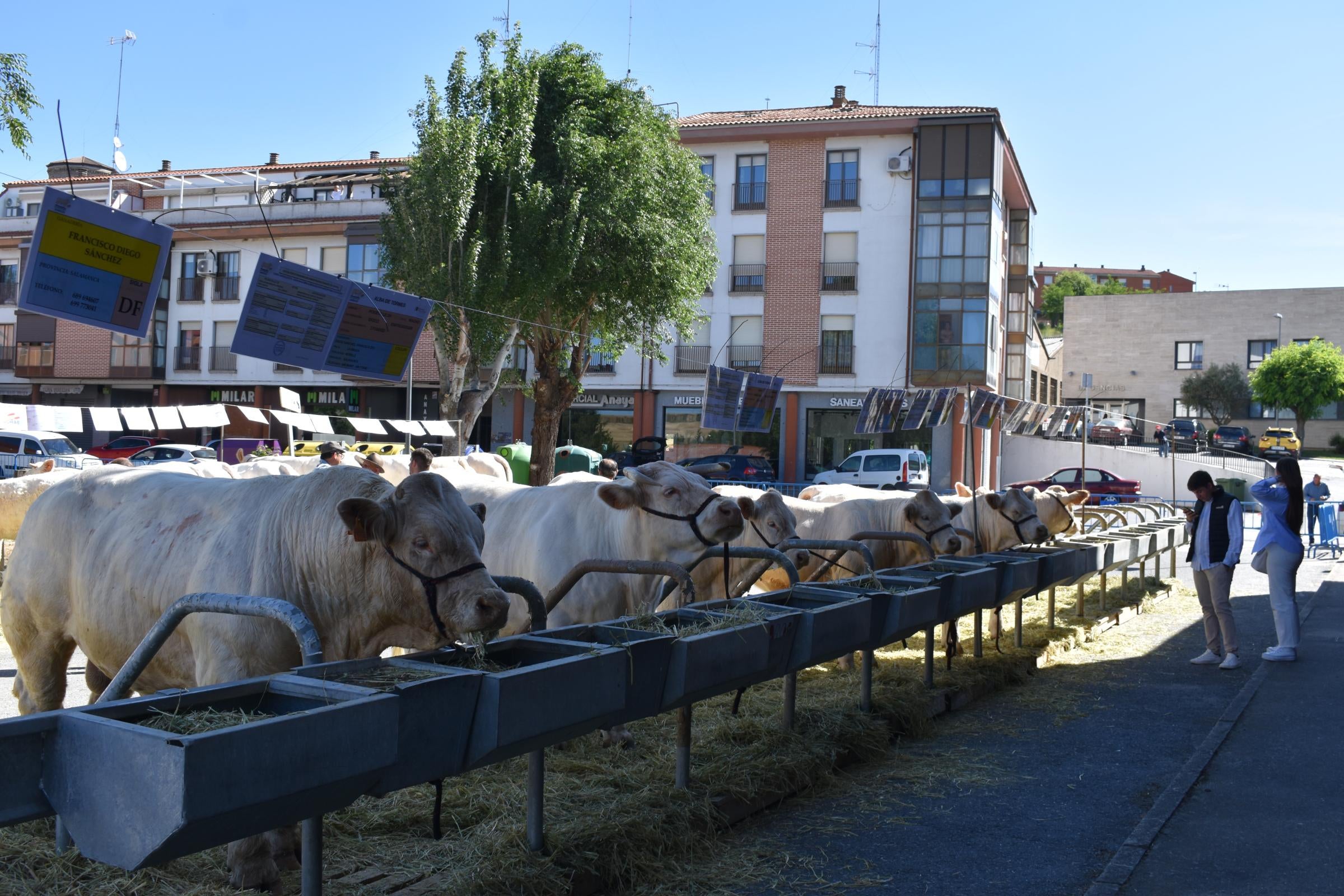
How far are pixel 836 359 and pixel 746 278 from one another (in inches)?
180

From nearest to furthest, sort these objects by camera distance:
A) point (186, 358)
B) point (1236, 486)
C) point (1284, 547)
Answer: point (1284, 547) < point (1236, 486) < point (186, 358)

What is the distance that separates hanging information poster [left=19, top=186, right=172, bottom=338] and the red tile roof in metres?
33.7

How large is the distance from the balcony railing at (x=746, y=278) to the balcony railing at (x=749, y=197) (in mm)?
2120

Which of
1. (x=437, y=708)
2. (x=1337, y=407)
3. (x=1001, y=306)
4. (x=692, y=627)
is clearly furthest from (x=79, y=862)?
(x=1337, y=407)

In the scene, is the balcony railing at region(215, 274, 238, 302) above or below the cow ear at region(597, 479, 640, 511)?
above

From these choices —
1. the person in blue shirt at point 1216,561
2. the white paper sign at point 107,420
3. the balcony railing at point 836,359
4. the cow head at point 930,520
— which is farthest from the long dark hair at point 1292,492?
the balcony railing at point 836,359

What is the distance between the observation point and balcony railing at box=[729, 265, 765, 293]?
42156 mm

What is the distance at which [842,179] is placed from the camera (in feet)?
136

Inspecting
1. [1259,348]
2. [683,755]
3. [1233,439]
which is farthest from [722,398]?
[1259,348]

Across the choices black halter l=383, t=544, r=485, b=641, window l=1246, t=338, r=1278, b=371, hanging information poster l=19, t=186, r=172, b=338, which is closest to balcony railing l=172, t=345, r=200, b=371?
hanging information poster l=19, t=186, r=172, b=338

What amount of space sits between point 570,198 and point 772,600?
21.4m

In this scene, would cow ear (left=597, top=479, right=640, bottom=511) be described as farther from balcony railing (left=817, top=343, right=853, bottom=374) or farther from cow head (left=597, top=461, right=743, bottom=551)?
balcony railing (left=817, top=343, right=853, bottom=374)

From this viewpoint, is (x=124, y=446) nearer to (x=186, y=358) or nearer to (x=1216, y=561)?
(x=186, y=358)

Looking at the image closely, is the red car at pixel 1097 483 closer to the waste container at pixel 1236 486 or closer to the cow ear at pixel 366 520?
the waste container at pixel 1236 486
